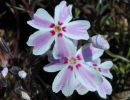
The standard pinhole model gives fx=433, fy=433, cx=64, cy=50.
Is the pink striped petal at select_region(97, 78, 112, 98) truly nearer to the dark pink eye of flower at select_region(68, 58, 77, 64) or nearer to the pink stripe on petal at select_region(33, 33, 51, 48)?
the dark pink eye of flower at select_region(68, 58, 77, 64)

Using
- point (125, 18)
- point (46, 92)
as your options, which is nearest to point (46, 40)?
point (46, 92)

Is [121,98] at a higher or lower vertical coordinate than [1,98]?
lower

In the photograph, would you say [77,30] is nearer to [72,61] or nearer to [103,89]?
[72,61]

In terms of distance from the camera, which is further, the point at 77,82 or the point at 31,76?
the point at 31,76

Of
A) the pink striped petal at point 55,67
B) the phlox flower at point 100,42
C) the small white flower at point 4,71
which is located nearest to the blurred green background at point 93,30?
the small white flower at point 4,71

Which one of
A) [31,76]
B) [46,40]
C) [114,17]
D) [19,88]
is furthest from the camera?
[114,17]

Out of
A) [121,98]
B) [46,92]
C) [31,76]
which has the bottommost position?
[121,98]

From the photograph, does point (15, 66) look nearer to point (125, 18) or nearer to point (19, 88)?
point (19, 88)
